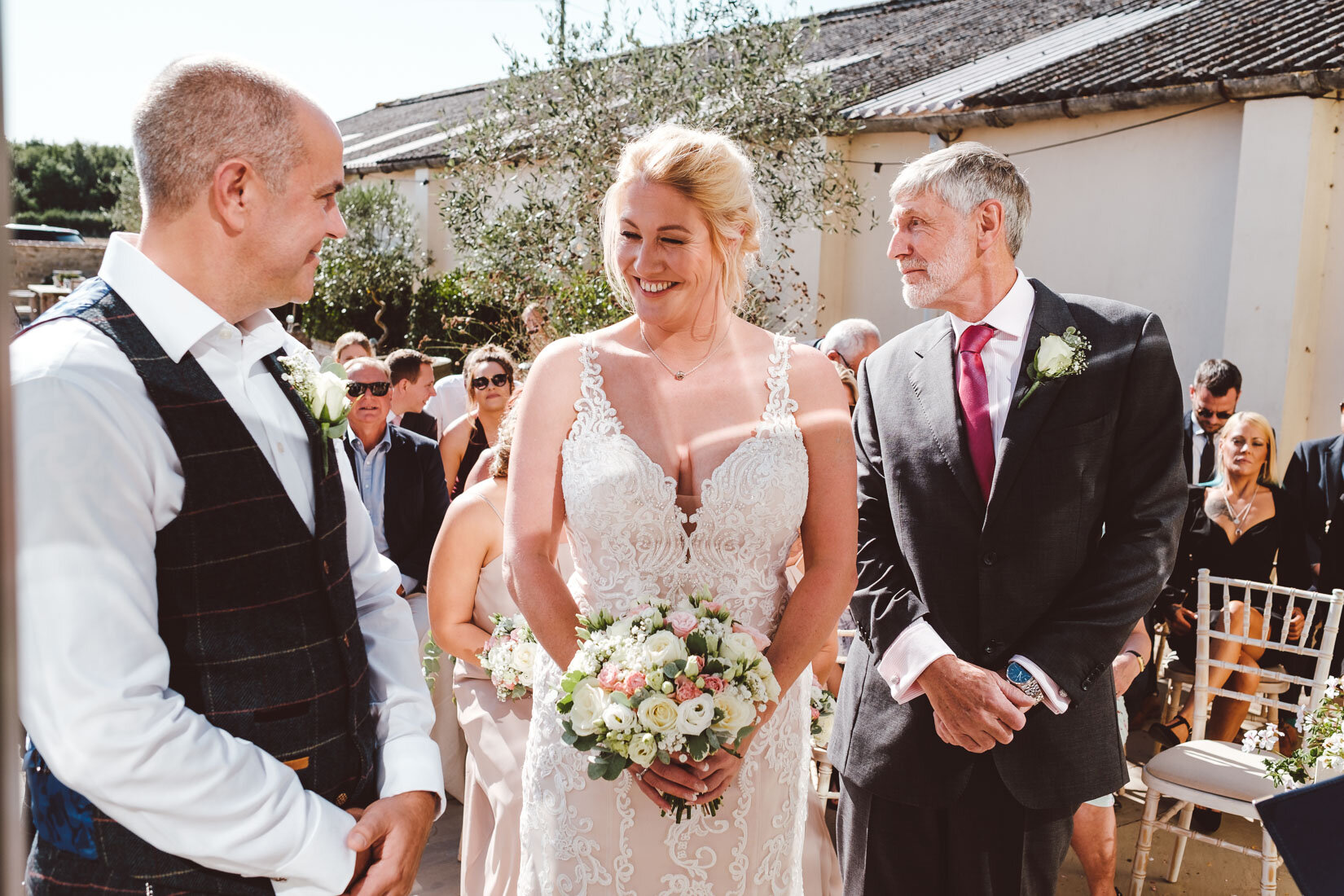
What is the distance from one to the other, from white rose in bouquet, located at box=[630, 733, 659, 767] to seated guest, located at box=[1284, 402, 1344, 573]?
4.92 m

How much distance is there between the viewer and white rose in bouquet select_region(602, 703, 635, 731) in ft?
7.36

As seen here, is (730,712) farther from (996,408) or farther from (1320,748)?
(1320,748)

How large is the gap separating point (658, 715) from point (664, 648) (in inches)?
5.8

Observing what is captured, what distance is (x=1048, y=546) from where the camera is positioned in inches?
A: 101

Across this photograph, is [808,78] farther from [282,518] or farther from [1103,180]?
[282,518]

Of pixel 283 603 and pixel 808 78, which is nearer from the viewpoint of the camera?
pixel 283 603

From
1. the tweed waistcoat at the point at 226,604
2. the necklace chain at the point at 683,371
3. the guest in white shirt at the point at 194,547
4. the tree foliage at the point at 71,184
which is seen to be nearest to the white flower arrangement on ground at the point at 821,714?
the necklace chain at the point at 683,371

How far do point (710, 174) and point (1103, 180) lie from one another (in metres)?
9.25

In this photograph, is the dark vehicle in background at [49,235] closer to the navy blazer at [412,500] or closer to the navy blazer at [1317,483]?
the navy blazer at [412,500]

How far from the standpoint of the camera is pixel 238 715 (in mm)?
1632

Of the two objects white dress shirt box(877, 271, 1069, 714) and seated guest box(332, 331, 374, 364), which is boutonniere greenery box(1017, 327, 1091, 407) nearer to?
white dress shirt box(877, 271, 1069, 714)

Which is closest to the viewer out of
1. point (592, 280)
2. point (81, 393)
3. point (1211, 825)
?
point (81, 393)

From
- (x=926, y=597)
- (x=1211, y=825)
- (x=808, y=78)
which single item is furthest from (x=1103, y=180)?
(x=926, y=597)

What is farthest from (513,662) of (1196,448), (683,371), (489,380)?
(1196,448)
